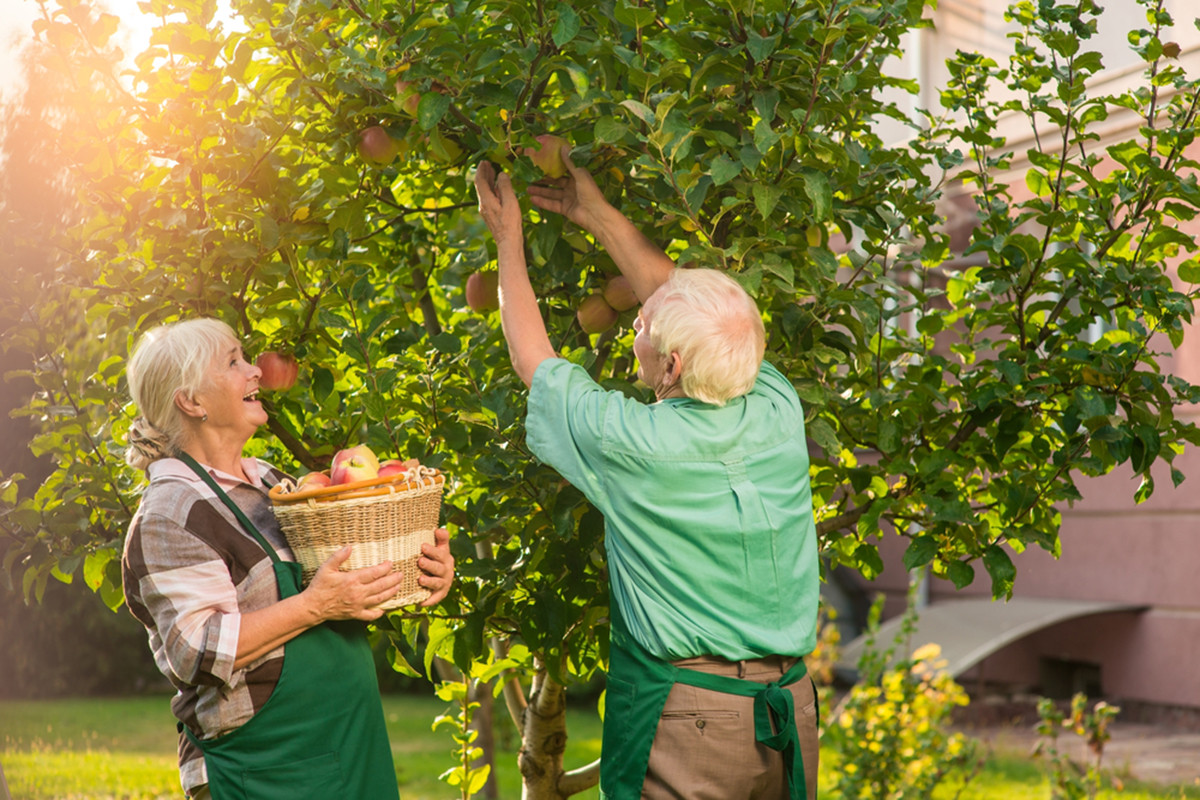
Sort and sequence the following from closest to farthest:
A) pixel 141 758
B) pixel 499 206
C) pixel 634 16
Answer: pixel 634 16, pixel 499 206, pixel 141 758

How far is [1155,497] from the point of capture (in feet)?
20.2

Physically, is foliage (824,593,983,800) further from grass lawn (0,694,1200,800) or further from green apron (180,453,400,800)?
green apron (180,453,400,800)

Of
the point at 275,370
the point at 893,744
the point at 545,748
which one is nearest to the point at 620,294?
the point at 275,370

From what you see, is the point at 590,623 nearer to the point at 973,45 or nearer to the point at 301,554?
the point at 301,554

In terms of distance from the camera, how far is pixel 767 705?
5.91 ft

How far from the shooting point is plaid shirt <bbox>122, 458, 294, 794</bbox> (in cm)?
162

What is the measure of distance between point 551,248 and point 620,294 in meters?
0.18

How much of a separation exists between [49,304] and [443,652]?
121cm

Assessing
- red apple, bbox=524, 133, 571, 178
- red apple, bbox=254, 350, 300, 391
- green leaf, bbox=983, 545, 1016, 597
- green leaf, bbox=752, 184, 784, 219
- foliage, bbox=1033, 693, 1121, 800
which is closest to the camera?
green leaf, bbox=752, 184, 784, 219

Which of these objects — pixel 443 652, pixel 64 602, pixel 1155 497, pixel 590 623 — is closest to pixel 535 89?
pixel 590 623

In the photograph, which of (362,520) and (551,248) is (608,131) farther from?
(362,520)

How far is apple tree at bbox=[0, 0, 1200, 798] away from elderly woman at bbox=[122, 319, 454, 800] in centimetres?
34

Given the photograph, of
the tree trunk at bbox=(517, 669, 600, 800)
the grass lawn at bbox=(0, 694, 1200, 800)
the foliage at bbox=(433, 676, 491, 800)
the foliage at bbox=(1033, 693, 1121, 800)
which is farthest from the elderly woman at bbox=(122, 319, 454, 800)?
the foliage at bbox=(1033, 693, 1121, 800)

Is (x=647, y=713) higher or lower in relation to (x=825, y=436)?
lower
